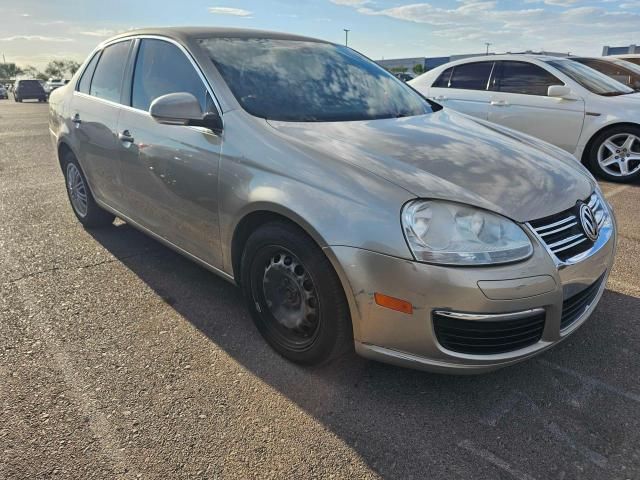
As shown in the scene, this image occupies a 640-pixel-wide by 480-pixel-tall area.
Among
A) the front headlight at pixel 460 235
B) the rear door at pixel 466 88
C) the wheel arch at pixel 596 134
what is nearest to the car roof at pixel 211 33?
the front headlight at pixel 460 235

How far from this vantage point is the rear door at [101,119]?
Answer: 352 cm

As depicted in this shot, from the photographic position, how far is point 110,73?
3736 millimetres

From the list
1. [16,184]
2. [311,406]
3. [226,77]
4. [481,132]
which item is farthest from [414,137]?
[16,184]

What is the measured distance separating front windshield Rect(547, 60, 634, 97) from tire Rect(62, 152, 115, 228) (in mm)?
5850

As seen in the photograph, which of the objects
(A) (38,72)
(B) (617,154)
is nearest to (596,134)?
(B) (617,154)

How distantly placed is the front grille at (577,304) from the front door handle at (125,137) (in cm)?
268

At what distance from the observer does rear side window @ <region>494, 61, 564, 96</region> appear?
6551mm

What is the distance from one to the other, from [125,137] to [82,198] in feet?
4.77

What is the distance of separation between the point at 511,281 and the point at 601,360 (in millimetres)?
1007

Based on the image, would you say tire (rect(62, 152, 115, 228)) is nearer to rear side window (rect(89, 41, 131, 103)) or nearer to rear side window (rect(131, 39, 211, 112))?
rear side window (rect(89, 41, 131, 103))

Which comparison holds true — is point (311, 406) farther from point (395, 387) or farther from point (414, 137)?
point (414, 137)

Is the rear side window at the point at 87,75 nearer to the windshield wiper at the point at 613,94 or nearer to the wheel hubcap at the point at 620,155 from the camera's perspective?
the wheel hubcap at the point at 620,155

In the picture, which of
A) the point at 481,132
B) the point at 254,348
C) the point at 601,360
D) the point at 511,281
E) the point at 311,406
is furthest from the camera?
the point at 481,132

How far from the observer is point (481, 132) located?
2.93 m
